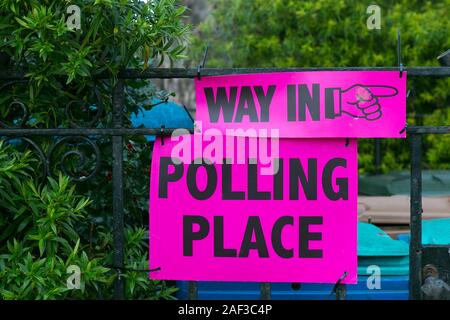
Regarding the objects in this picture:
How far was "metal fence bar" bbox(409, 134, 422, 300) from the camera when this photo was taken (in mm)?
3064

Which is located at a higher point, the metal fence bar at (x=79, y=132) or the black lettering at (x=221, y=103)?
the black lettering at (x=221, y=103)

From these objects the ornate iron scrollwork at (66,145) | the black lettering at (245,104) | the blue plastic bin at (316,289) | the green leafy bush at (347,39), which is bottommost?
the blue plastic bin at (316,289)

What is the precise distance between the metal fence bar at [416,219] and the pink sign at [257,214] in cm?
27

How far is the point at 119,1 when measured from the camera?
297 cm

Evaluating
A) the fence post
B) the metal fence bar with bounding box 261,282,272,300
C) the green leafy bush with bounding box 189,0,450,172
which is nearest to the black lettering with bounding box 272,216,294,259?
the metal fence bar with bounding box 261,282,272,300

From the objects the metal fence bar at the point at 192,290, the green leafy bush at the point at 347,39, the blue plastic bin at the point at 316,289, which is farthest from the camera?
the green leafy bush at the point at 347,39

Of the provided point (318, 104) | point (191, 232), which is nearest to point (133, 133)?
point (191, 232)

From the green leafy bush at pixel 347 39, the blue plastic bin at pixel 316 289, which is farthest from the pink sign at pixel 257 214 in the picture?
A: the green leafy bush at pixel 347 39

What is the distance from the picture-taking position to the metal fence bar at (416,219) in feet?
10.1

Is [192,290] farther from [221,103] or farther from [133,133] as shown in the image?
[221,103]

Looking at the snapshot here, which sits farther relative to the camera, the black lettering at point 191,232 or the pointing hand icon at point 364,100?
the black lettering at point 191,232

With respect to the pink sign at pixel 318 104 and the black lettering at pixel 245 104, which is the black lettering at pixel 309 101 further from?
the black lettering at pixel 245 104

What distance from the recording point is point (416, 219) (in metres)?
3.09

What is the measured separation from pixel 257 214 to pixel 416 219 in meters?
0.73
